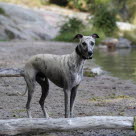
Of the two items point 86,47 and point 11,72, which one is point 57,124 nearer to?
point 86,47

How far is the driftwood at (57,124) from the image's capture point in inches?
246

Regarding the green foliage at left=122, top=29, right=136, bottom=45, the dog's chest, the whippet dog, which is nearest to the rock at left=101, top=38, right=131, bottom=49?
the green foliage at left=122, top=29, right=136, bottom=45

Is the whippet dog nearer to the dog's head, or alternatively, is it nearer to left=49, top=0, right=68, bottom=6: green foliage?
the dog's head

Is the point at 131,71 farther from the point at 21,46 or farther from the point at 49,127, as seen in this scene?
the point at 49,127

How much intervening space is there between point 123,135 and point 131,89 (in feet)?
18.0

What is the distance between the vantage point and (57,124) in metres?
6.31

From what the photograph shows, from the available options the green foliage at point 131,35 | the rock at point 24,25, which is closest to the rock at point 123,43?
the green foliage at point 131,35

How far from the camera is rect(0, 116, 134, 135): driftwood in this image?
626cm

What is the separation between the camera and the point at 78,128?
6.34 meters

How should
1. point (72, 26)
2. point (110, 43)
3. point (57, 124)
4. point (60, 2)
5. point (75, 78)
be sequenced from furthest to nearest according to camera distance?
point (60, 2), point (72, 26), point (110, 43), point (75, 78), point (57, 124)

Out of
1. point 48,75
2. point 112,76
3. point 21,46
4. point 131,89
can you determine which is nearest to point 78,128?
point 48,75

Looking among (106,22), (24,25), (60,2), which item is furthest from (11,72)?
(60,2)

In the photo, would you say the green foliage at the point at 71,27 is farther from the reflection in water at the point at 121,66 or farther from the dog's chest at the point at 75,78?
the dog's chest at the point at 75,78

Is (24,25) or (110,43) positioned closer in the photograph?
(110,43)
